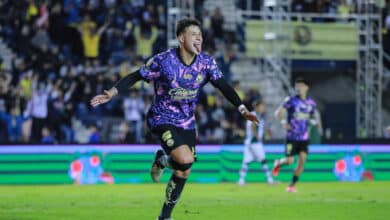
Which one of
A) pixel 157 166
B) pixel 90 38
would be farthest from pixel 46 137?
pixel 157 166

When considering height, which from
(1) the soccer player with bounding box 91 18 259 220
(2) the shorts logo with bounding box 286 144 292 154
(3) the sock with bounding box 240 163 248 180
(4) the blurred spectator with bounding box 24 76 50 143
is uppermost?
(1) the soccer player with bounding box 91 18 259 220

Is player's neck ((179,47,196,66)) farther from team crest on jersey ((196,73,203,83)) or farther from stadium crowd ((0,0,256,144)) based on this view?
stadium crowd ((0,0,256,144))

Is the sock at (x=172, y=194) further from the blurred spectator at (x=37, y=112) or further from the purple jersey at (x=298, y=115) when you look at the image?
the blurred spectator at (x=37, y=112)

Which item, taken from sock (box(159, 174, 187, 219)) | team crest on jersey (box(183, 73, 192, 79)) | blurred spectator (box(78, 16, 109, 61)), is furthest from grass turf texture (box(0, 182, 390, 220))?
blurred spectator (box(78, 16, 109, 61))

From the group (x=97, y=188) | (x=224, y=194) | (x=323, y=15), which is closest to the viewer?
(x=224, y=194)

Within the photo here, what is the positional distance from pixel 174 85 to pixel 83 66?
16699 millimetres

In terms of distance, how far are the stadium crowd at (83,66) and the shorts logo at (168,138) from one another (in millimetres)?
13736

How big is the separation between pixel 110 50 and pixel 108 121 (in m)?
3.10

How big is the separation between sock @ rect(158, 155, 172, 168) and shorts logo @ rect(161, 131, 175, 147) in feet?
0.87

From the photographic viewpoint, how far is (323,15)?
35.7m

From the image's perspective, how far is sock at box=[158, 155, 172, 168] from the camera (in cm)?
1310

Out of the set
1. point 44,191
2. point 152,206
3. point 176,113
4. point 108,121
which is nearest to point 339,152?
point 108,121

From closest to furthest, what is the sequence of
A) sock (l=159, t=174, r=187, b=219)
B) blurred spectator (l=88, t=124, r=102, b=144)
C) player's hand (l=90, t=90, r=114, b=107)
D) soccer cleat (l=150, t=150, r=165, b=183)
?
player's hand (l=90, t=90, r=114, b=107) → sock (l=159, t=174, r=187, b=219) → soccer cleat (l=150, t=150, r=165, b=183) → blurred spectator (l=88, t=124, r=102, b=144)

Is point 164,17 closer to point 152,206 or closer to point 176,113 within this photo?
point 152,206
